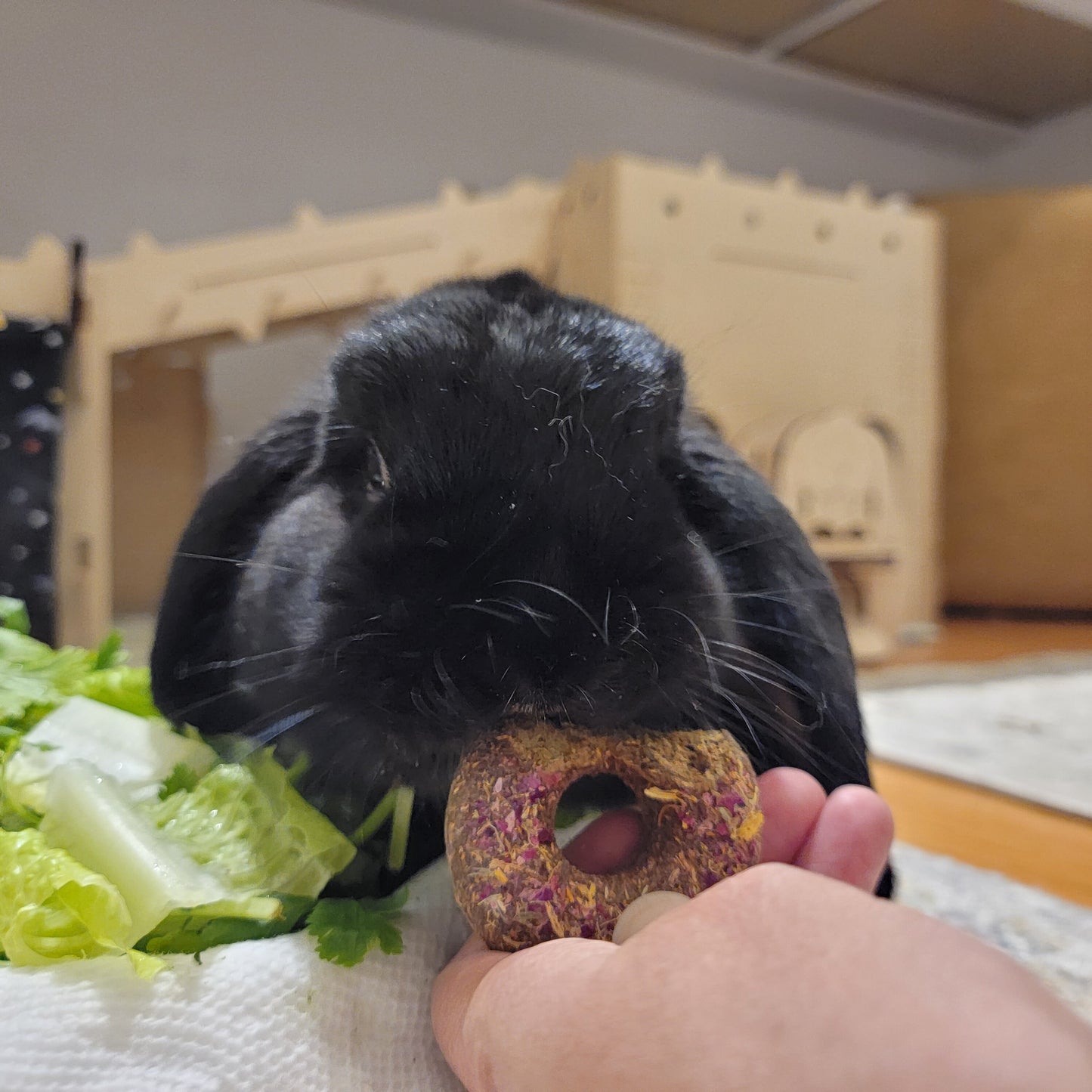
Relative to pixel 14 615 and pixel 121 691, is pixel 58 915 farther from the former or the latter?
pixel 14 615

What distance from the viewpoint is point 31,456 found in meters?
0.68

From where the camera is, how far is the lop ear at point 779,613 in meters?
0.52

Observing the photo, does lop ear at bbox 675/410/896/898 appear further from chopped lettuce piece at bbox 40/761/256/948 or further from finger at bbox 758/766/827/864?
chopped lettuce piece at bbox 40/761/256/948

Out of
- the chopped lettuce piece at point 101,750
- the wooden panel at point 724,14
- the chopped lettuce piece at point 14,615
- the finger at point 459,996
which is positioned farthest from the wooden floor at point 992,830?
the wooden panel at point 724,14

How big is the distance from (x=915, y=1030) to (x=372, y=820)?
0.33m

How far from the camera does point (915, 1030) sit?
20 centimetres

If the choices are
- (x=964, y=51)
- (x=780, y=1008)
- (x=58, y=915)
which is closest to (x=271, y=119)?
(x=58, y=915)

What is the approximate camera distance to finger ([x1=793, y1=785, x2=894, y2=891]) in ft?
1.50

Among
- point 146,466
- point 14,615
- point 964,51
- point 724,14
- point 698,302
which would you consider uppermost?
point 964,51

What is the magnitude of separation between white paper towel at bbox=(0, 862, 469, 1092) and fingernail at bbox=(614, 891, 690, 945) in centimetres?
13

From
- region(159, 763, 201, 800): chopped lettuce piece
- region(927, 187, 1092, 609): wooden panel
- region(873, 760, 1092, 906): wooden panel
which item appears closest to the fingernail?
region(159, 763, 201, 800): chopped lettuce piece

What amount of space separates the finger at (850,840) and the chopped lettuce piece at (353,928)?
0.21 meters

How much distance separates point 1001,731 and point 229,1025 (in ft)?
3.95

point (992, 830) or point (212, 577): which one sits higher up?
point (212, 577)
